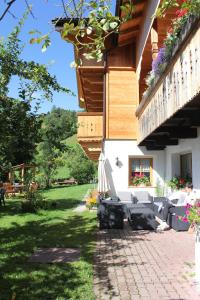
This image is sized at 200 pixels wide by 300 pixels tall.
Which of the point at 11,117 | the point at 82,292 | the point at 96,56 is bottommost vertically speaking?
the point at 82,292

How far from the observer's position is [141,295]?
5.01 metres

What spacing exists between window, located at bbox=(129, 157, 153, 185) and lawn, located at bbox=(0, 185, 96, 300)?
2.88 metres

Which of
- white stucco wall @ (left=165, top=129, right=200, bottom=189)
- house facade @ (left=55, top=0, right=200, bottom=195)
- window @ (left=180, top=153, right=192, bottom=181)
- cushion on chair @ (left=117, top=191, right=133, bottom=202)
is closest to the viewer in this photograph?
white stucco wall @ (left=165, top=129, right=200, bottom=189)

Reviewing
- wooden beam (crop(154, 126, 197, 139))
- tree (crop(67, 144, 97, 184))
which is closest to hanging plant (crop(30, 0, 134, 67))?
wooden beam (crop(154, 126, 197, 139))

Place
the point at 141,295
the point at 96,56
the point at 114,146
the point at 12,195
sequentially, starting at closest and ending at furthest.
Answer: the point at 96,56 < the point at 141,295 < the point at 114,146 < the point at 12,195

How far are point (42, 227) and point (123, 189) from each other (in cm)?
485

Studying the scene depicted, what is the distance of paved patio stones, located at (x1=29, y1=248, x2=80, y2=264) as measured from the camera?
693 cm

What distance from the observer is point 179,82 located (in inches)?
256

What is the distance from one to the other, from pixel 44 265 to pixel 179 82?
13.5 ft

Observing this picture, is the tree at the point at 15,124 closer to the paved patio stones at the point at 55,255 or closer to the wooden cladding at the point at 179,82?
the paved patio stones at the point at 55,255

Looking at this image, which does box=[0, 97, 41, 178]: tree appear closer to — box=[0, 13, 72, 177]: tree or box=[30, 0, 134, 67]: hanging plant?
box=[0, 13, 72, 177]: tree

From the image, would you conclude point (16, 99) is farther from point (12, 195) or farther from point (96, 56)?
point (12, 195)

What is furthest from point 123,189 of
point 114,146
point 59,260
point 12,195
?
point 12,195

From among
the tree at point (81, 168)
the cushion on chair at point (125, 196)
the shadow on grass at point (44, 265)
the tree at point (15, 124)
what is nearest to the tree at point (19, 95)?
the tree at point (15, 124)
